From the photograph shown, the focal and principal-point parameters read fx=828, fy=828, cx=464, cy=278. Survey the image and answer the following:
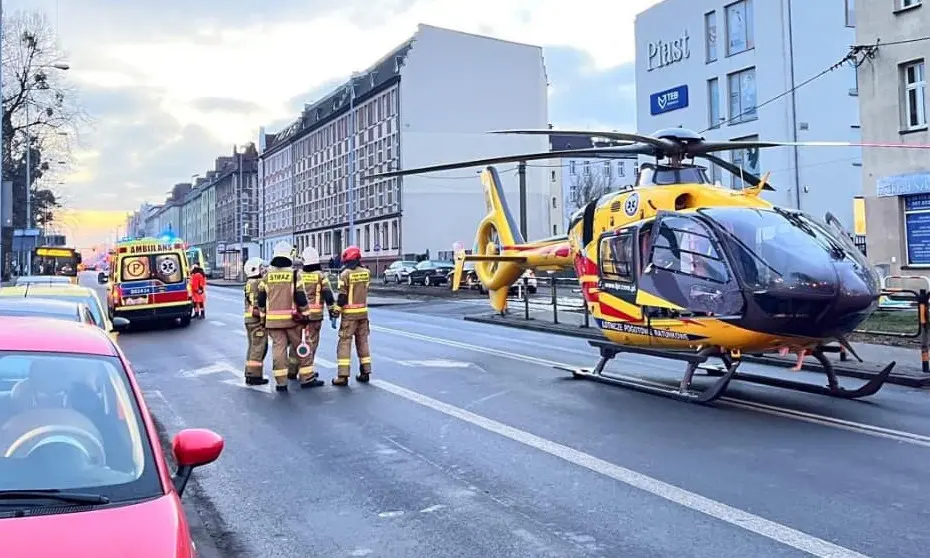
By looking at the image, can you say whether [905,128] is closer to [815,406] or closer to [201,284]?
[815,406]

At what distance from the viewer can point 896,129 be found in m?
22.4

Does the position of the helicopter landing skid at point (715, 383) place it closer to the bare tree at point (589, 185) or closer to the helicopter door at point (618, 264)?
the helicopter door at point (618, 264)

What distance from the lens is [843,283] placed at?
8.84 m

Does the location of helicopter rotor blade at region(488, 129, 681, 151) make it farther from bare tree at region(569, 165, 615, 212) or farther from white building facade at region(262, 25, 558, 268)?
bare tree at region(569, 165, 615, 212)

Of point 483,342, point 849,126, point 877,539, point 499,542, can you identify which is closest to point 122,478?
point 499,542

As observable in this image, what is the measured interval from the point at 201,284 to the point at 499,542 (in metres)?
22.6

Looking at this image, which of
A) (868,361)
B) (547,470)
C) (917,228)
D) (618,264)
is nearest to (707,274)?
(618,264)

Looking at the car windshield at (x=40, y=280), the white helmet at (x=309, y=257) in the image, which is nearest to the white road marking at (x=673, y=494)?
the white helmet at (x=309, y=257)

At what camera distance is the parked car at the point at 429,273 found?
4322 centimetres

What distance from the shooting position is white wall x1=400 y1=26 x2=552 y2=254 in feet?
195

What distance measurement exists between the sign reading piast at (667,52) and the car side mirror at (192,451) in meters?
39.7

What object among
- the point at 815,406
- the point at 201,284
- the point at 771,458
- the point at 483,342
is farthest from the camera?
the point at 201,284

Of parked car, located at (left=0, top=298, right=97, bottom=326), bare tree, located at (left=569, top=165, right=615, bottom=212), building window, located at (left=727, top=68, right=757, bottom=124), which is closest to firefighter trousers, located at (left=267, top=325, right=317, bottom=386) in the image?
parked car, located at (left=0, top=298, right=97, bottom=326)

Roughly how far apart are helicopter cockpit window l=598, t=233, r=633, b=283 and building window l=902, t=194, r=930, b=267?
14219 millimetres
